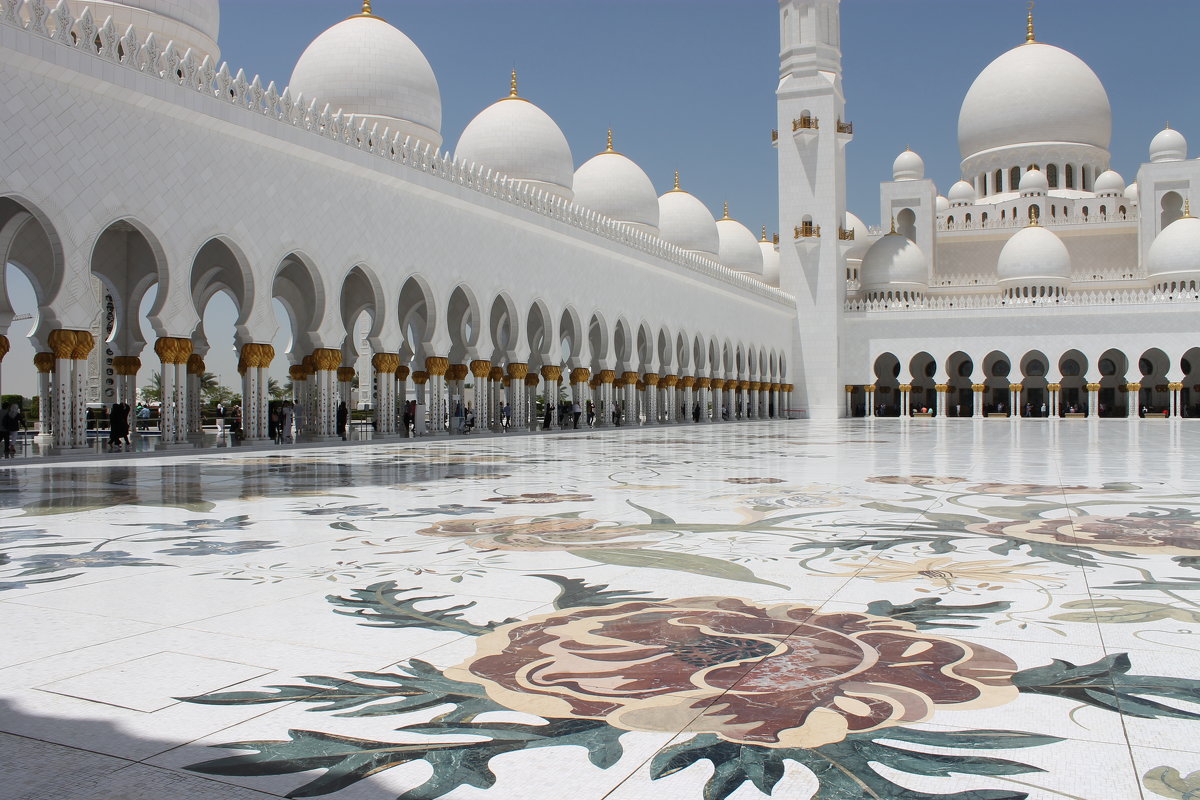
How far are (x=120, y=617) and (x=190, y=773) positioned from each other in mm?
1158

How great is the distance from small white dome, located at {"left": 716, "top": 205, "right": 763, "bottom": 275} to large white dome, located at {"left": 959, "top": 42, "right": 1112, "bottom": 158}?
8.62 metres

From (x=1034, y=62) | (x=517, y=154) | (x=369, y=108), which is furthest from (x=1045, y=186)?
(x=369, y=108)

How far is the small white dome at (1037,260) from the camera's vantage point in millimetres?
29625

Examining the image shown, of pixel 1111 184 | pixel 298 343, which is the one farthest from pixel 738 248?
pixel 298 343

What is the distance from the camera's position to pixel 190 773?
1.52 metres

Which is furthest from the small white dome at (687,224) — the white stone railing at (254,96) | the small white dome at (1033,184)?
the small white dome at (1033,184)

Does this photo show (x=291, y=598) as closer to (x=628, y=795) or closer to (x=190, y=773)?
(x=190, y=773)

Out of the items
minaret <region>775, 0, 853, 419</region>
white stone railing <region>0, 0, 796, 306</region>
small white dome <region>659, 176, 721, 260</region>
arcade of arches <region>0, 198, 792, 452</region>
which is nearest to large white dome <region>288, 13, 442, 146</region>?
white stone railing <region>0, 0, 796, 306</region>

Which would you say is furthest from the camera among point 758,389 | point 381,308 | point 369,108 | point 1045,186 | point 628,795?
point 1045,186

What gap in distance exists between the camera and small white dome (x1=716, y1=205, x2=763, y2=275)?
33125 mm

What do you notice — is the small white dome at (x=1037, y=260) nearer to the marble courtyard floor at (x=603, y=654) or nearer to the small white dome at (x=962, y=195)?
the small white dome at (x=962, y=195)

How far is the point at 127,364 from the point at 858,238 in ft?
92.8

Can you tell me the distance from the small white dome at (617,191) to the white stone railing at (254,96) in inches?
177

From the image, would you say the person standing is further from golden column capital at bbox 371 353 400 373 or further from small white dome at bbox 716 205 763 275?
small white dome at bbox 716 205 763 275
